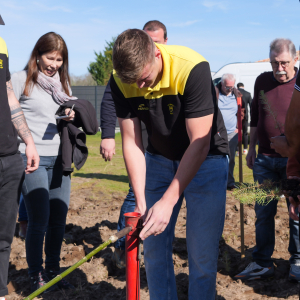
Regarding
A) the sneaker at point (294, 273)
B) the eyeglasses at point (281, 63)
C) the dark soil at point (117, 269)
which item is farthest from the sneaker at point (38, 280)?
the eyeglasses at point (281, 63)

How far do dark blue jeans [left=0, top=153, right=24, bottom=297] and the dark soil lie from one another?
80 centimetres

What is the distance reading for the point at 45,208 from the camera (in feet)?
9.62

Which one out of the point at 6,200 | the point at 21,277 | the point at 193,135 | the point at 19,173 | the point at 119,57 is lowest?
the point at 21,277

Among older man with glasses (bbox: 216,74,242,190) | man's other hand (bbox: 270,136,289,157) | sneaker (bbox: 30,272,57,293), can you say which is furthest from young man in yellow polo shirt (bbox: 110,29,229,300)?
older man with glasses (bbox: 216,74,242,190)

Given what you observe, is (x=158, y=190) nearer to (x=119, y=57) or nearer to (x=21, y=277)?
(x=119, y=57)

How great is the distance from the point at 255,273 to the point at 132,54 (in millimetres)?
2537

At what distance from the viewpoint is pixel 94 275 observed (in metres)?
3.44

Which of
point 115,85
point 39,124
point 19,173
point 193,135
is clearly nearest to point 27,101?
point 39,124

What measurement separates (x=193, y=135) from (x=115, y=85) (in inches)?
24.1

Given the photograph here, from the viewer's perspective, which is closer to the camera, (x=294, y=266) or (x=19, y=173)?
(x=19, y=173)

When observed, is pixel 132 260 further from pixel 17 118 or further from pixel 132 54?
pixel 17 118

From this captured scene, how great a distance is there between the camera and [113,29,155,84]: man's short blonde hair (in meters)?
1.71

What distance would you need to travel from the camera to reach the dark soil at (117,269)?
3.13m

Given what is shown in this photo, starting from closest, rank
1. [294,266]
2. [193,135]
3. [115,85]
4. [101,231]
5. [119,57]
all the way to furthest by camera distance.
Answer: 1. [119,57]
2. [193,135]
3. [115,85]
4. [294,266]
5. [101,231]
